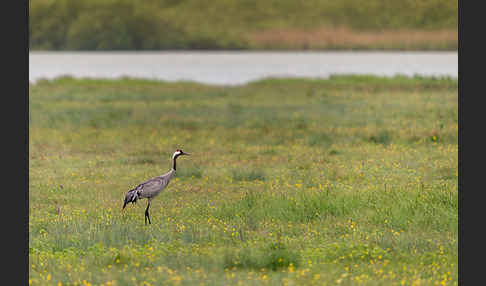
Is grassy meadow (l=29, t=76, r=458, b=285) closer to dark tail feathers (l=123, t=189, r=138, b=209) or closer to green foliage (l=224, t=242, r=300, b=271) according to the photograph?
green foliage (l=224, t=242, r=300, b=271)

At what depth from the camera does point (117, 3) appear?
146 meters

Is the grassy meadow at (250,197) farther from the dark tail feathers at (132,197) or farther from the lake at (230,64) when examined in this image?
the lake at (230,64)

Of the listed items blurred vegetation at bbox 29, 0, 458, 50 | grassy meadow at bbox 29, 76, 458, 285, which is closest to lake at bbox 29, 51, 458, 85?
blurred vegetation at bbox 29, 0, 458, 50

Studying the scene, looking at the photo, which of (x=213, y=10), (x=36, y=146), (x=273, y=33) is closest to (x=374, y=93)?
(x=36, y=146)

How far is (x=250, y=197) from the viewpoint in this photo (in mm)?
16031

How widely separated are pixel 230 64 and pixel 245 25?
129ft

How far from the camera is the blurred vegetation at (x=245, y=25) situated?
13775cm

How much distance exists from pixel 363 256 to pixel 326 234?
1761mm

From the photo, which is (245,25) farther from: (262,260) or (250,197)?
(262,260)

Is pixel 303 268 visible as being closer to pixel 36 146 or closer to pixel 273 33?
pixel 36 146

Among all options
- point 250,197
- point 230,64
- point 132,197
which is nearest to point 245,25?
point 230,64

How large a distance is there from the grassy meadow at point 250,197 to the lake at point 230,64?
51018mm

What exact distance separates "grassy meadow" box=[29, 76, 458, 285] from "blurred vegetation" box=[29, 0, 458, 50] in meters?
105

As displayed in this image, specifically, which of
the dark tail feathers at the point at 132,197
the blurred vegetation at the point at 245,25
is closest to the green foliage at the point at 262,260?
the dark tail feathers at the point at 132,197
